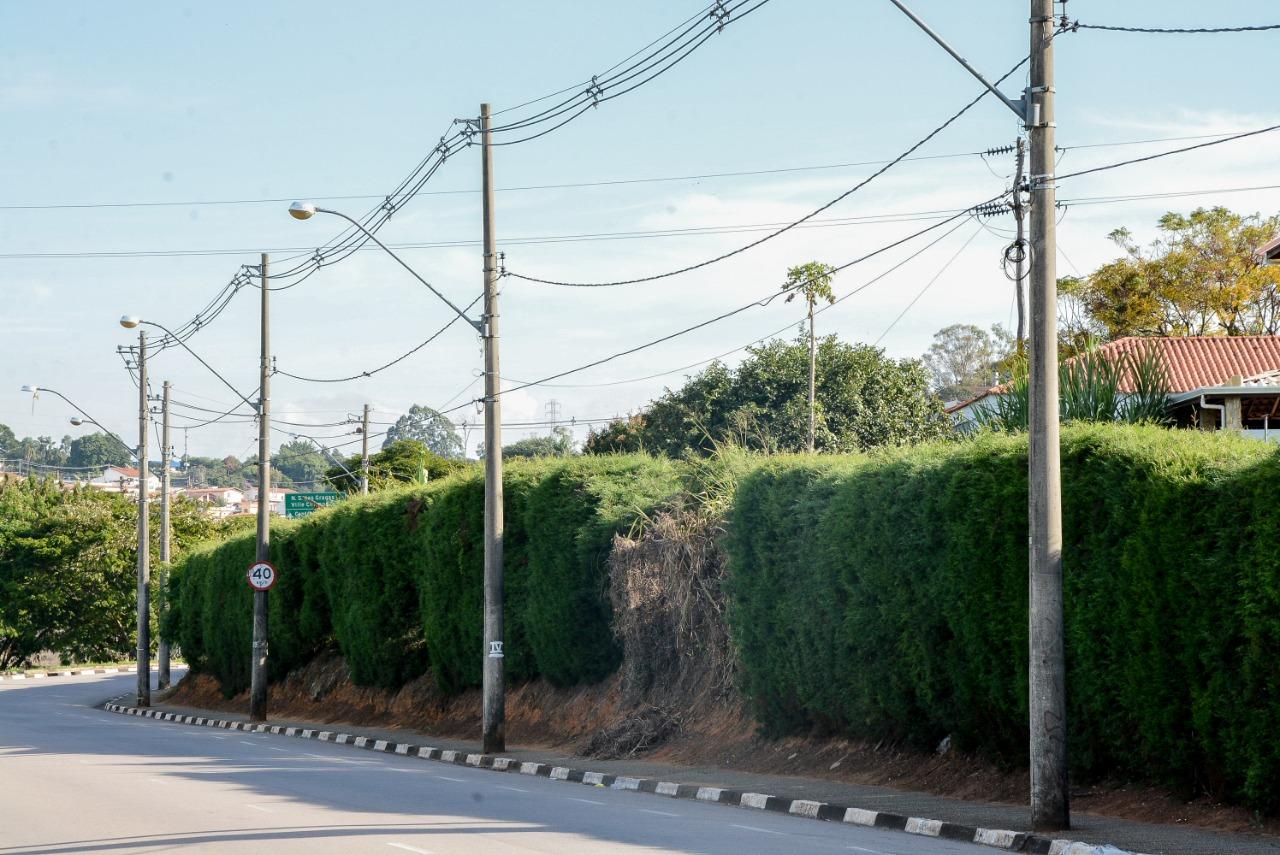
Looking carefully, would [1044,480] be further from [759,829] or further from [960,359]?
[960,359]

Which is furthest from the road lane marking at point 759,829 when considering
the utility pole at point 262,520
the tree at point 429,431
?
the tree at point 429,431

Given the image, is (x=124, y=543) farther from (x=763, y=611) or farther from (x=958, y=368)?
(x=958, y=368)

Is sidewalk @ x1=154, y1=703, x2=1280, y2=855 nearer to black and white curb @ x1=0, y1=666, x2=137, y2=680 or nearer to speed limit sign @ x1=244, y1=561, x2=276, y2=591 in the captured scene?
speed limit sign @ x1=244, y1=561, x2=276, y2=591

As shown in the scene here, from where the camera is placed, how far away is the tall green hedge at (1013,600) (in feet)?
38.3

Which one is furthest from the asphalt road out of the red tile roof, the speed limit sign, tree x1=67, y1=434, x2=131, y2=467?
tree x1=67, y1=434, x2=131, y2=467

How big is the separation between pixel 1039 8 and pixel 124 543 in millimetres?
59913

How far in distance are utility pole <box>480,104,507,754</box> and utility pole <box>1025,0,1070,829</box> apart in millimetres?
11055

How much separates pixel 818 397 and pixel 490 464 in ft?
118

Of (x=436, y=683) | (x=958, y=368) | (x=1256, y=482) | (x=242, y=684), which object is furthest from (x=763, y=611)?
(x=958, y=368)

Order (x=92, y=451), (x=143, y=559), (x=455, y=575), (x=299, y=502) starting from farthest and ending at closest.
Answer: (x=92, y=451), (x=299, y=502), (x=143, y=559), (x=455, y=575)

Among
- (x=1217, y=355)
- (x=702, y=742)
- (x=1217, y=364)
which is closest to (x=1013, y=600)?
(x=702, y=742)

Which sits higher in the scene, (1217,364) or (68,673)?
(1217,364)

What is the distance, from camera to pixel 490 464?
867 inches

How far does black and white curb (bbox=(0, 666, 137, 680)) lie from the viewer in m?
63.0
